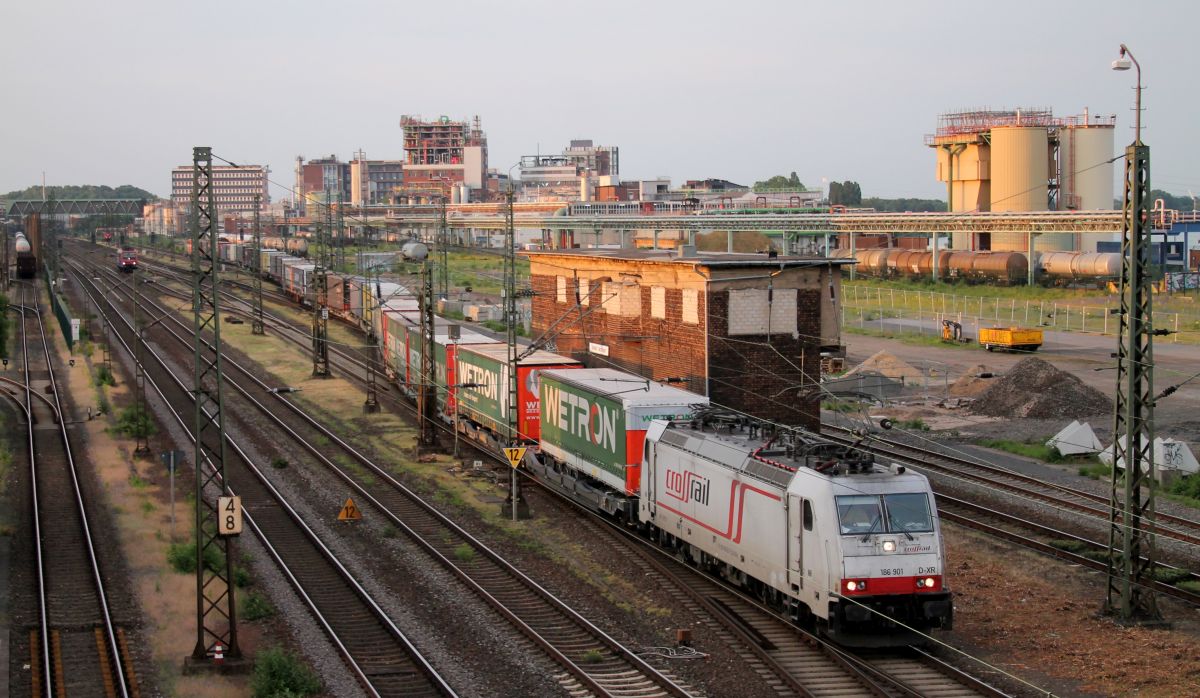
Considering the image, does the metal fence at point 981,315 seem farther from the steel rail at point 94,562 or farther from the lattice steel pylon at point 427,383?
the steel rail at point 94,562

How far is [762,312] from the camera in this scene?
3434cm

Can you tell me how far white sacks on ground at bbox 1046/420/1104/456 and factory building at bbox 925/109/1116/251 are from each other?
211ft

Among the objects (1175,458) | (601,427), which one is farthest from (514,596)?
(1175,458)

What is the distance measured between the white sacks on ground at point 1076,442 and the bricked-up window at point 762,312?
8.06 metres

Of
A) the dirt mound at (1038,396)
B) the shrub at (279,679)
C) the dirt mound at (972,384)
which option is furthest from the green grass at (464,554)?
the dirt mound at (972,384)

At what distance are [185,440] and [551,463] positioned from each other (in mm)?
14887

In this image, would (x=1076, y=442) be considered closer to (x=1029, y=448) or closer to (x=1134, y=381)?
(x=1029, y=448)

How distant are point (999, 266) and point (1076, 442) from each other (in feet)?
166

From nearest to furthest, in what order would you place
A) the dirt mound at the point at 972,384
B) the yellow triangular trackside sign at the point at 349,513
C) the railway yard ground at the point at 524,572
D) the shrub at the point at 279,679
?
the shrub at the point at 279,679, the railway yard ground at the point at 524,572, the yellow triangular trackside sign at the point at 349,513, the dirt mound at the point at 972,384

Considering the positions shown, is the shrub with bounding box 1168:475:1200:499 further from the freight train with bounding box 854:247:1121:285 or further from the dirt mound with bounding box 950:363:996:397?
the freight train with bounding box 854:247:1121:285

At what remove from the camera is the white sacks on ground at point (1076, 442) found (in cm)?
3491

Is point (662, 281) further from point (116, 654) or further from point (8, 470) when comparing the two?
point (116, 654)

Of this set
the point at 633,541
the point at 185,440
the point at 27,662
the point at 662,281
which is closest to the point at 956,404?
the point at 662,281

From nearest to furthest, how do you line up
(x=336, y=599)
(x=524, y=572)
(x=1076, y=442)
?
(x=336, y=599) → (x=524, y=572) → (x=1076, y=442)
